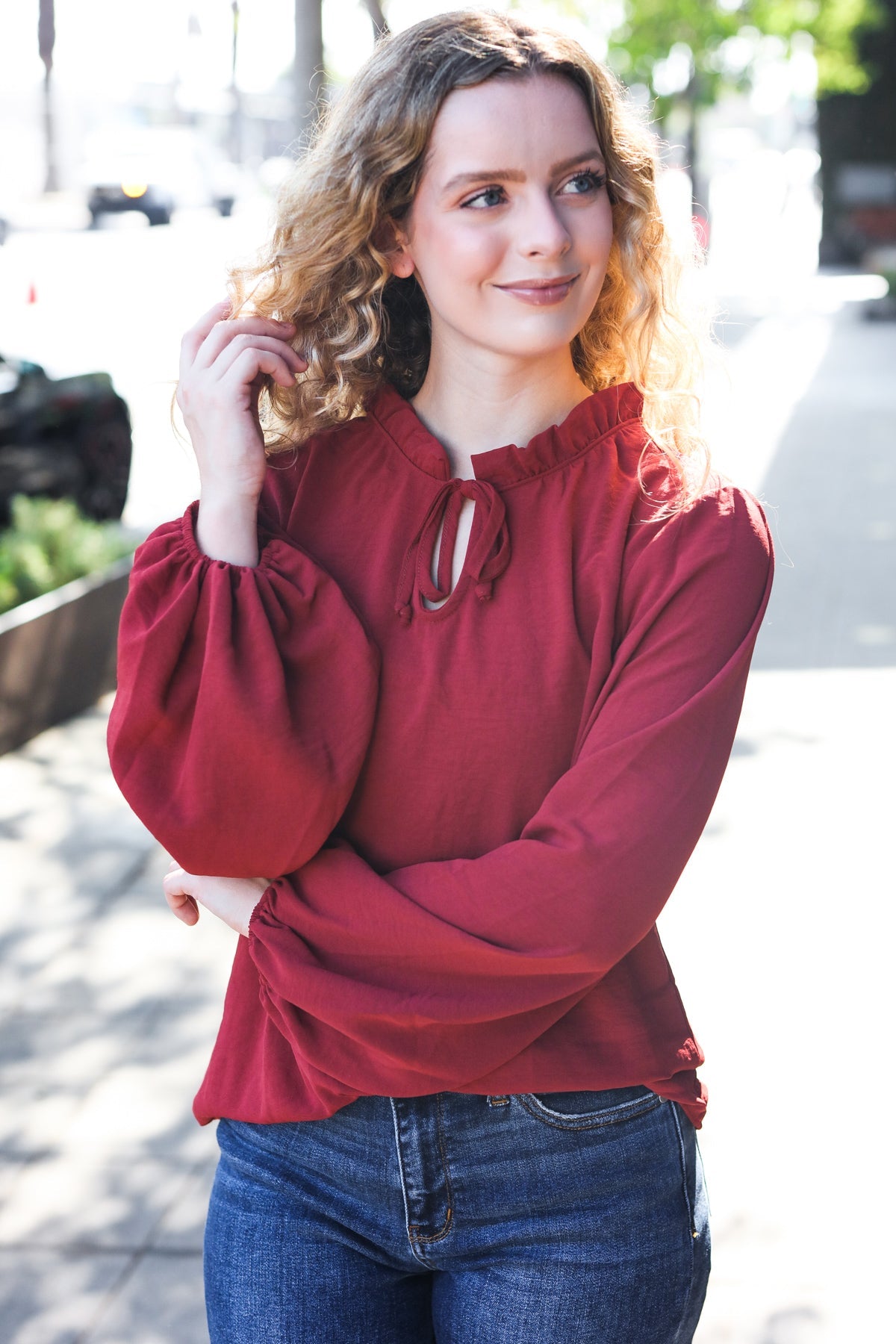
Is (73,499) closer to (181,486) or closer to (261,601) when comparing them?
(181,486)

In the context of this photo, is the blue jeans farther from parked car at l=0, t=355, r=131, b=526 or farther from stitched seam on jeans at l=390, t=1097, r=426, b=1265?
parked car at l=0, t=355, r=131, b=526

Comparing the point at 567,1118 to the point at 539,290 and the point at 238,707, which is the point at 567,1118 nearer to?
the point at 238,707

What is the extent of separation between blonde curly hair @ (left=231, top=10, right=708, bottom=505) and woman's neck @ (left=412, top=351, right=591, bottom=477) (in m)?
0.10

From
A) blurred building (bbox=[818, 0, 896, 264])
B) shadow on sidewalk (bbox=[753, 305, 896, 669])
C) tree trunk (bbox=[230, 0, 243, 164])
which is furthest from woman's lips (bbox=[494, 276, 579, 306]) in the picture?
tree trunk (bbox=[230, 0, 243, 164])

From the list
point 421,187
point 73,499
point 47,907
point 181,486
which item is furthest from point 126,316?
point 421,187

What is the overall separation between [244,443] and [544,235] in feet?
1.35

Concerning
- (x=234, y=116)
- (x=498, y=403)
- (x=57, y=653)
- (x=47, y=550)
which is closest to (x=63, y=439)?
(x=47, y=550)

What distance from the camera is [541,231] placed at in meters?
1.64

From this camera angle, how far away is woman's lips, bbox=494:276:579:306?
167 centimetres

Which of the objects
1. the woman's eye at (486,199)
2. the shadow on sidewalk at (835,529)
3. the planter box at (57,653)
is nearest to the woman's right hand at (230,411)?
the woman's eye at (486,199)

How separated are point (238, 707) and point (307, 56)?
7627 mm

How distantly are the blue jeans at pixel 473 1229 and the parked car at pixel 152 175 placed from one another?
105 feet

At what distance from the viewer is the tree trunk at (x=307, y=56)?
825 cm

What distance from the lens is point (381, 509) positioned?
1788 mm
